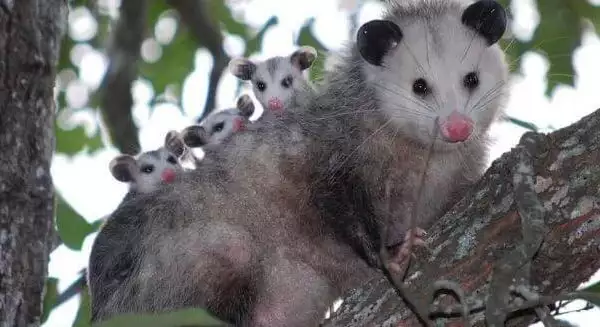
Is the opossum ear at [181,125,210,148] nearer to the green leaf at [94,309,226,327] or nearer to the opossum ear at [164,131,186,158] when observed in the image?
the opossum ear at [164,131,186,158]

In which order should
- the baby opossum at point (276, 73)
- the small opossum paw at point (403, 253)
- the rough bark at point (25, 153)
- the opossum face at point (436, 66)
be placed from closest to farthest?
the rough bark at point (25, 153) < the small opossum paw at point (403, 253) < the opossum face at point (436, 66) < the baby opossum at point (276, 73)

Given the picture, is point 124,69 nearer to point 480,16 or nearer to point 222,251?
point 222,251

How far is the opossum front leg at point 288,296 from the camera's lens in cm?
232

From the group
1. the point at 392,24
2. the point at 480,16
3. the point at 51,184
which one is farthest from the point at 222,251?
the point at 480,16

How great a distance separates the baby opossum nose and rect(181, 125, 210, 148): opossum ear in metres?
1.31

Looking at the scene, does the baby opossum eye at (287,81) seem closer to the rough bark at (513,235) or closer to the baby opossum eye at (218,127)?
the baby opossum eye at (218,127)

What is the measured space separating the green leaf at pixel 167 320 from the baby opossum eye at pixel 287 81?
2295 millimetres

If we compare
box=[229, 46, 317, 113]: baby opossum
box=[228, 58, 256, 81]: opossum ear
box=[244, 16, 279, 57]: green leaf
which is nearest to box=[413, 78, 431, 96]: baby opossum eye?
box=[229, 46, 317, 113]: baby opossum

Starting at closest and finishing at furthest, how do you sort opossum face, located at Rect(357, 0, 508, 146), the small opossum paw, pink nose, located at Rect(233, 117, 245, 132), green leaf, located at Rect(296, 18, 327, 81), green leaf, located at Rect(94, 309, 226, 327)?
green leaf, located at Rect(94, 309, 226, 327) < the small opossum paw < opossum face, located at Rect(357, 0, 508, 146) < pink nose, located at Rect(233, 117, 245, 132) < green leaf, located at Rect(296, 18, 327, 81)

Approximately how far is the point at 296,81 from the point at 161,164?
69 centimetres

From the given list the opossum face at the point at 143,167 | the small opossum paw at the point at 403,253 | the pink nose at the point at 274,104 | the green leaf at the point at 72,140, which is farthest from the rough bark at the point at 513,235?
the green leaf at the point at 72,140

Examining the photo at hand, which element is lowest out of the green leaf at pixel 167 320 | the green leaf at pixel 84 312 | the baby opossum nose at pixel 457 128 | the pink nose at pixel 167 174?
the green leaf at pixel 84 312

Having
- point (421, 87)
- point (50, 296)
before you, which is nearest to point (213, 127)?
point (50, 296)

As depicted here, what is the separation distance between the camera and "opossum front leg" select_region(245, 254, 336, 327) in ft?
7.60
